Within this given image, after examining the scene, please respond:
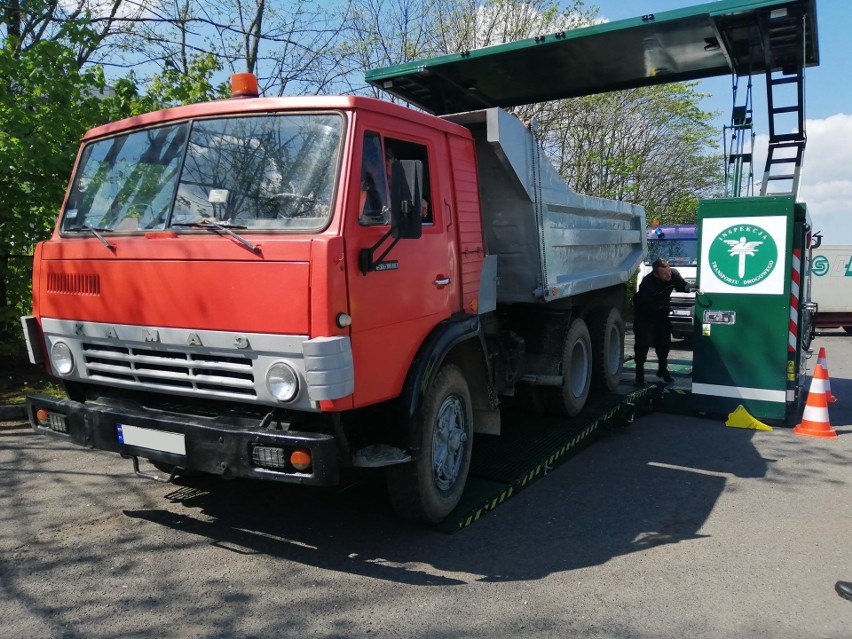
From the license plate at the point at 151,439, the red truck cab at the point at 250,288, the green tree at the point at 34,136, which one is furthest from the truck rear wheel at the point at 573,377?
the green tree at the point at 34,136

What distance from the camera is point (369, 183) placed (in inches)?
146

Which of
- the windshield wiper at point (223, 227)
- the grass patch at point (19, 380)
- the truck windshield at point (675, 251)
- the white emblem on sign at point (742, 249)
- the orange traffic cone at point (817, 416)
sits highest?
the windshield wiper at point (223, 227)

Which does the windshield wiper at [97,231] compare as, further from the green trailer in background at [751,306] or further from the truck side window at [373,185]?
the green trailer in background at [751,306]

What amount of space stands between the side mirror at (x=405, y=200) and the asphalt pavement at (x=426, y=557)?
1.92 m

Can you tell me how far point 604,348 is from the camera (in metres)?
7.68

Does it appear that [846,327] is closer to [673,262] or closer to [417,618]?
[673,262]

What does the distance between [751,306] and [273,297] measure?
5.55 metres

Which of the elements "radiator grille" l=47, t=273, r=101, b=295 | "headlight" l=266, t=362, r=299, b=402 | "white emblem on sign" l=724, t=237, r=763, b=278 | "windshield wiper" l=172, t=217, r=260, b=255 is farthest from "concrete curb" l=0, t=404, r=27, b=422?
"white emblem on sign" l=724, t=237, r=763, b=278

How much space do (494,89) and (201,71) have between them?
4322 mm

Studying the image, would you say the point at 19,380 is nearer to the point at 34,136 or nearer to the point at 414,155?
the point at 34,136

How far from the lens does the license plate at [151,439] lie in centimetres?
359

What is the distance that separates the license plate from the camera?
359 cm

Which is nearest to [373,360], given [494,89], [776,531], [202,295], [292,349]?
[292,349]

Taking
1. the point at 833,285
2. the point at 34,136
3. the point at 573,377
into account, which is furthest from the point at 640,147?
the point at 34,136
